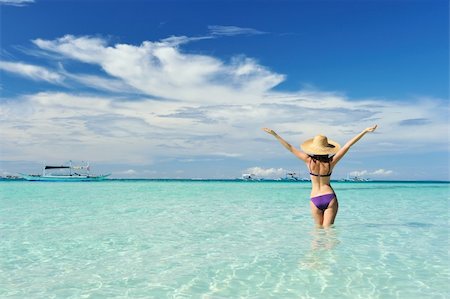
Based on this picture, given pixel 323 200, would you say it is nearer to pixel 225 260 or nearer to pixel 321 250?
pixel 321 250

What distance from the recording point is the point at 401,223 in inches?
498

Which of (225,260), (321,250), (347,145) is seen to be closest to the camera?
(225,260)

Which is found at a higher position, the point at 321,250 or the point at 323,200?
the point at 323,200

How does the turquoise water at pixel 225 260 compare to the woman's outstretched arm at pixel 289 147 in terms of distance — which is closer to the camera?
the turquoise water at pixel 225 260

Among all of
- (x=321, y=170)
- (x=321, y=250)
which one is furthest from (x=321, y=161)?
(x=321, y=250)

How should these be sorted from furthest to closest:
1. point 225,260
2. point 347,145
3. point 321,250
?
point 347,145, point 321,250, point 225,260

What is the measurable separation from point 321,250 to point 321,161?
1.85 m

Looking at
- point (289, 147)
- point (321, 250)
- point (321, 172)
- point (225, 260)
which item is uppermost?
point (289, 147)

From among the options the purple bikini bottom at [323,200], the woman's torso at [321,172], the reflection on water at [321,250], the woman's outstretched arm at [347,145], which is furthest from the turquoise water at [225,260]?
the woman's outstretched arm at [347,145]

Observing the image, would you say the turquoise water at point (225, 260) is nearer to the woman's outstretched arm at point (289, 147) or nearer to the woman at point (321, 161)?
the woman at point (321, 161)

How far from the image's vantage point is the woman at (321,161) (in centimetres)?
847

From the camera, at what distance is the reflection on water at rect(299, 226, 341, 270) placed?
6738mm

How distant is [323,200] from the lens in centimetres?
882

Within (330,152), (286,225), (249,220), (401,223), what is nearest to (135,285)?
(330,152)
